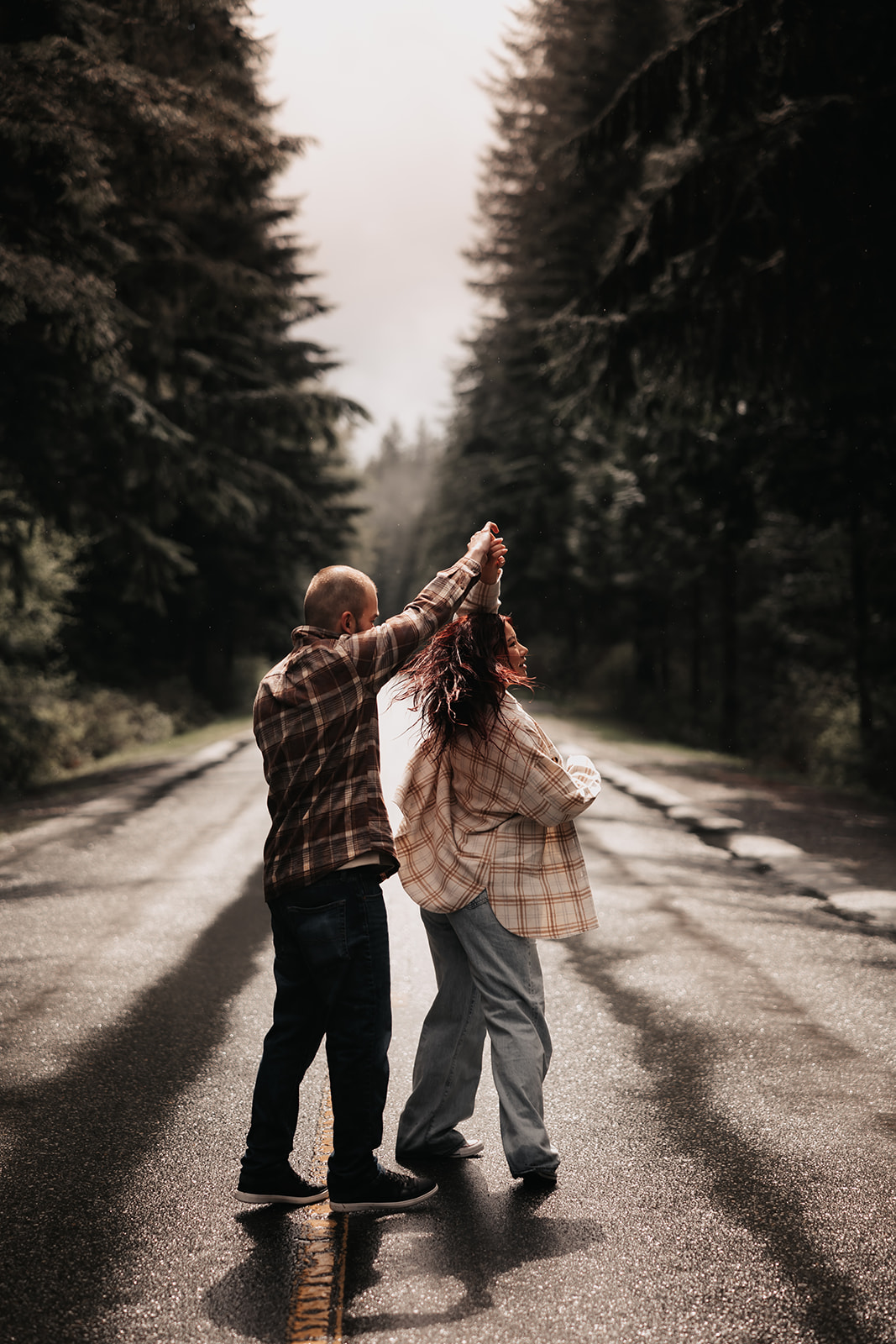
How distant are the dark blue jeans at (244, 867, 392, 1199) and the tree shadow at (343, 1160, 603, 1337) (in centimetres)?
24

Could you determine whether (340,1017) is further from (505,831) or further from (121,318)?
(121,318)

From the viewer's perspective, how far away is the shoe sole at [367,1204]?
11.7ft

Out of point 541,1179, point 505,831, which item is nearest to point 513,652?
point 505,831

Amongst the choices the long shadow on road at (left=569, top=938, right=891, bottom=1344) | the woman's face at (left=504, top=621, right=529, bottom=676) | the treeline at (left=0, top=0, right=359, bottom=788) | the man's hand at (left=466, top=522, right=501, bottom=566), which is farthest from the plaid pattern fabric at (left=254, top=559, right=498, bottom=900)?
the treeline at (left=0, top=0, right=359, bottom=788)

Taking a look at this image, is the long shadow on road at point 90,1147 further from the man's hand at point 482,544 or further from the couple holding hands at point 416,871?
the man's hand at point 482,544

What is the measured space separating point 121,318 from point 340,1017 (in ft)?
34.2

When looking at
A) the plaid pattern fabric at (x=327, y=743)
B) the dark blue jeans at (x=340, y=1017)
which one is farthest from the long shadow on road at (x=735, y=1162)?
the plaid pattern fabric at (x=327, y=743)

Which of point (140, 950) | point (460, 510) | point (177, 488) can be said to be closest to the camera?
point (140, 950)

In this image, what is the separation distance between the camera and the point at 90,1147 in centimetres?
414

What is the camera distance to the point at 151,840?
11203 millimetres

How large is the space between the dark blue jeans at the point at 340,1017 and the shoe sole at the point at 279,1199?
92mm

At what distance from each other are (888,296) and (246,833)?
874 cm

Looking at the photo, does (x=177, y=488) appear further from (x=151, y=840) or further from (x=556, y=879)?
(x=556, y=879)

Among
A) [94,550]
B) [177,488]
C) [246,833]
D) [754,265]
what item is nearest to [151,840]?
[246,833]
